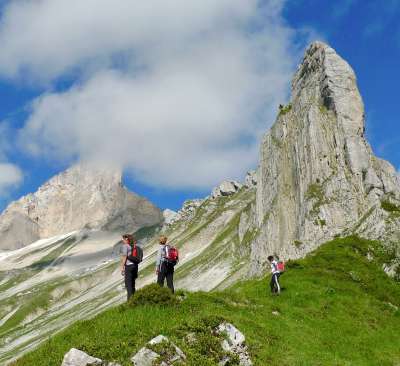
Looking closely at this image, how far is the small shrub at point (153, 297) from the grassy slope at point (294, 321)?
32 cm

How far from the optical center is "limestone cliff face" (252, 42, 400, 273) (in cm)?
8988

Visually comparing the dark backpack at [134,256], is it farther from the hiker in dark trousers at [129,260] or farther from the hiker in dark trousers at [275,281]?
the hiker in dark trousers at [275,281]

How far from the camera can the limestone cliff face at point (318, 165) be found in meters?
89.9

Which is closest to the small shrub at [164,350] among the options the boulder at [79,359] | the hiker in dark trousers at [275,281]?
the boulder at [79,359]

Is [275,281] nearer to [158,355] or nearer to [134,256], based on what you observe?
[134,256]

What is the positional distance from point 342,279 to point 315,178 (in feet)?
239

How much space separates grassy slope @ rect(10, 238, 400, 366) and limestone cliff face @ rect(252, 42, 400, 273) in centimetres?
3950

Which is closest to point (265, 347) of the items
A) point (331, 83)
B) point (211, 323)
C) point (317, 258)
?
point (211, 323)

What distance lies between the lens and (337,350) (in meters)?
23.2

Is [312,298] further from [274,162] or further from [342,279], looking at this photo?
[274,162]

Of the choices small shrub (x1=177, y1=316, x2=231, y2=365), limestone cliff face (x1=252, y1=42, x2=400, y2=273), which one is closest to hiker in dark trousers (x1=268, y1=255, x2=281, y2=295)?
small shrub (x1=177, y1=316, x2=231, y2=365)

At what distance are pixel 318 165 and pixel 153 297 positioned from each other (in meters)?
87.5

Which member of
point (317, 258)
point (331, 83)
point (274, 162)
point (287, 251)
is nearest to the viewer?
point (317, 258)

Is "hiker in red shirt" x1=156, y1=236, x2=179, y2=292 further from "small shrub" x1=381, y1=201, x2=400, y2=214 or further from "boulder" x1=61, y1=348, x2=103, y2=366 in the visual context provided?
"small shrub" x1=381, y1=201, x2=400, y2=214
